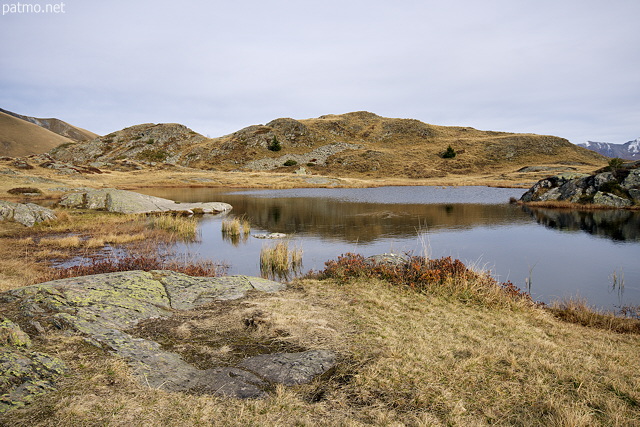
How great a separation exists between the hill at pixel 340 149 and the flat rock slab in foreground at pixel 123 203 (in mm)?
58992

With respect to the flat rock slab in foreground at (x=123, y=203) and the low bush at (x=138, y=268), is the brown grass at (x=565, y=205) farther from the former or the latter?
the low bush at (x=138, y=268)

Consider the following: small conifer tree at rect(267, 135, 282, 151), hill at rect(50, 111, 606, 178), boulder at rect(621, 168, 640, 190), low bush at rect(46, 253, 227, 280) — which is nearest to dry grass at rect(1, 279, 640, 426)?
low bush at rect(46, 253, 227, 280)

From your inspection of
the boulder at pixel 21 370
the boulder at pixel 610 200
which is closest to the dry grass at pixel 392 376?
the boulder at pixel 21 370

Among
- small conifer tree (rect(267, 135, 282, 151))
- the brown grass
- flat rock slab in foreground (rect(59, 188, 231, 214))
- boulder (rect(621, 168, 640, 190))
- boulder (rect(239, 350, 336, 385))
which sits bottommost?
boulder (rect(239, 350, 336, 385))

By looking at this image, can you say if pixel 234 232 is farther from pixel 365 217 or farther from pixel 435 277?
pixel 435 277

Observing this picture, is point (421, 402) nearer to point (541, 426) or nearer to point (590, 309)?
point (541, 426)

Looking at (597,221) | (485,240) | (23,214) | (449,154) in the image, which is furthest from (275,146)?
(485,240)

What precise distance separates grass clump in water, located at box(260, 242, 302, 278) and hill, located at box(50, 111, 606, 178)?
77.9 m

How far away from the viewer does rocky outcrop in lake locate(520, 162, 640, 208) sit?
38.2 m

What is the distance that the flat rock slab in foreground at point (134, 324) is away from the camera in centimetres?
585

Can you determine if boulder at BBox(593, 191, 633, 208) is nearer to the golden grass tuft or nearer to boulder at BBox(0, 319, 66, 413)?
boulder at BBox(0, 319, 66, 413)

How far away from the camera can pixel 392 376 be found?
6.16 metres

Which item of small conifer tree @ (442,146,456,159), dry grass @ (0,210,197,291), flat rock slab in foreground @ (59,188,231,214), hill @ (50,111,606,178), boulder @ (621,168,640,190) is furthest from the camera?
small conifer tree @ (442,146,456,159)

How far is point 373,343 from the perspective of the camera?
7.57 meters
